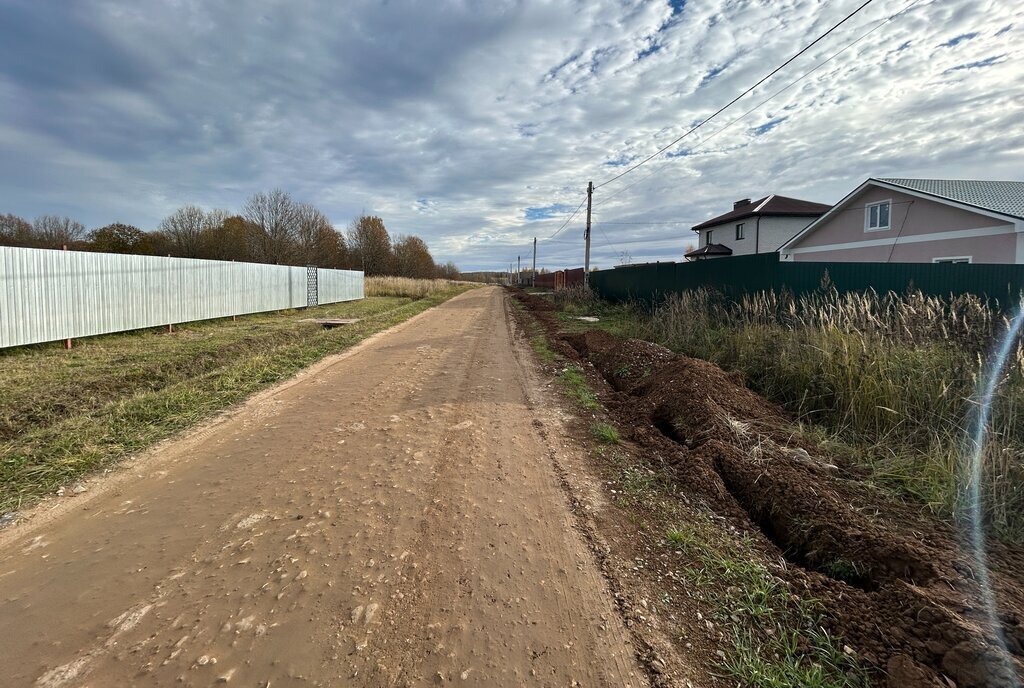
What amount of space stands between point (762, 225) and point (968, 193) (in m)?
16.7

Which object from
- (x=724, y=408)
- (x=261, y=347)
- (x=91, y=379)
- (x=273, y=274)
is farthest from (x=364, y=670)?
(x=273, y=274)

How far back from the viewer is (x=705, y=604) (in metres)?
2.21

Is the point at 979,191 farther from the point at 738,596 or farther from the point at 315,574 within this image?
the point at 315,574

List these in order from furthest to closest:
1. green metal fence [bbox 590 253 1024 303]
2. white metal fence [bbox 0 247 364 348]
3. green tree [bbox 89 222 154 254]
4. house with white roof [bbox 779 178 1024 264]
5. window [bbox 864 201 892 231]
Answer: green tree [bbox 89 222 154 254] → window [bbox 864 201 892 231] → house with white roof [bbox 779 178 1024 264] → green metal fence [bbox 590 253 1024 303] → white metal fence [bbox 0 247 364 348]

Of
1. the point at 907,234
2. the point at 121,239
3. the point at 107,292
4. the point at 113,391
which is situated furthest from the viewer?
the point at 121,239

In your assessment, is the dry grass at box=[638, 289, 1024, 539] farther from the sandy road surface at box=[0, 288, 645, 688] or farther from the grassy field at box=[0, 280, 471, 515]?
the grassy field at box=[0, 280, 471, 515]

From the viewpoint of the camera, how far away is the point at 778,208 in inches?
1358

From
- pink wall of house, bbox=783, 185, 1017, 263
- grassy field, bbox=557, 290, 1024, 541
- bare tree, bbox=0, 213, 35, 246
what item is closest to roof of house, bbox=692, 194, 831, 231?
pink wall of house, bbox=783, 185, 1017, 263

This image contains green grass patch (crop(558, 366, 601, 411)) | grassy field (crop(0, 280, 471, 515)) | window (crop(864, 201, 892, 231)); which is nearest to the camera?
grassy field (crop(0, 280, 471, 515))

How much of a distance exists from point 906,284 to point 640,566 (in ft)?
32.3

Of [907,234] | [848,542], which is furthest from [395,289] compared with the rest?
[848,542]

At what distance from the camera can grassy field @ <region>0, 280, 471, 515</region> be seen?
3.69 metres

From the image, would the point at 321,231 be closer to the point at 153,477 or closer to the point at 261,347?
the point at 261,347

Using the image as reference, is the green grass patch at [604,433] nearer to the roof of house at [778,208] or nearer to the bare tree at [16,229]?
the roof of house at [778,208]
